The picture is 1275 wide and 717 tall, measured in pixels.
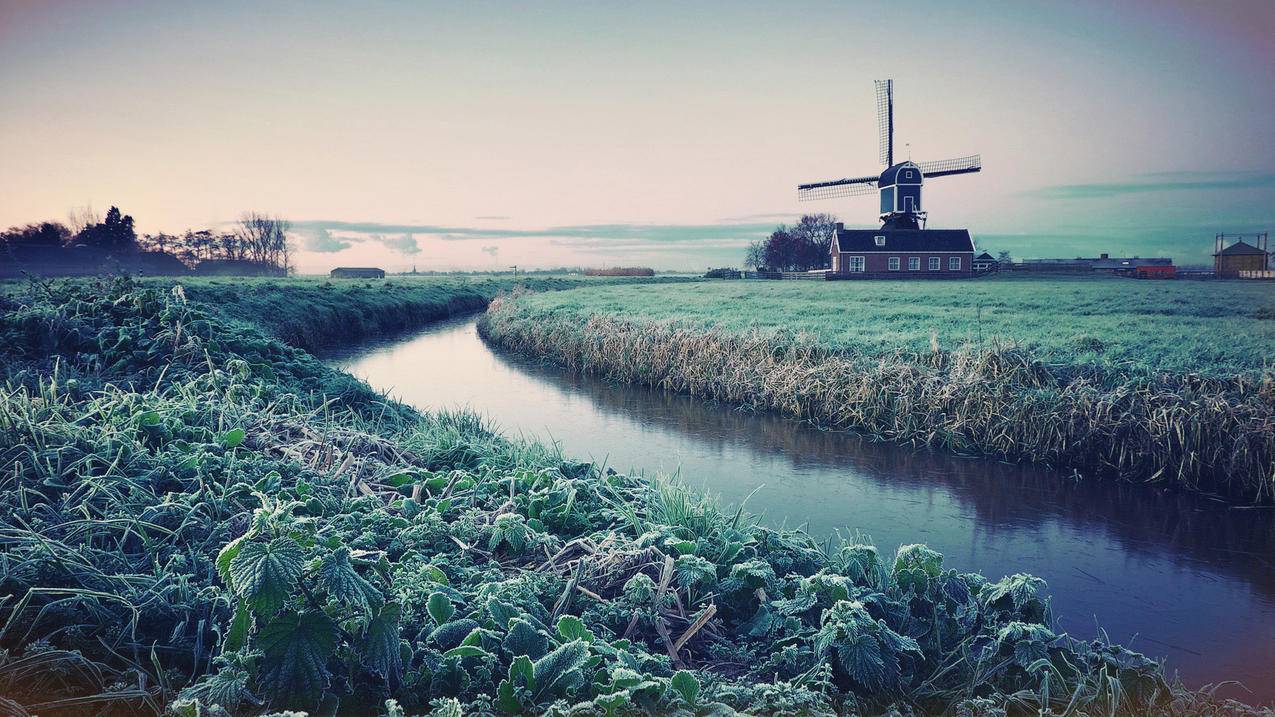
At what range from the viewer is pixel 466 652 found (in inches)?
129

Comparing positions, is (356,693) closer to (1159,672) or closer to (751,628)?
(751,628)

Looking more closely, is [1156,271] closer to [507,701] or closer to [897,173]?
[897,173]

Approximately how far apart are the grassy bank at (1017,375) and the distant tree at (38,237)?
1233cm

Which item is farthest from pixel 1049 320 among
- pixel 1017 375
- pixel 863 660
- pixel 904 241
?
pixel 904 241

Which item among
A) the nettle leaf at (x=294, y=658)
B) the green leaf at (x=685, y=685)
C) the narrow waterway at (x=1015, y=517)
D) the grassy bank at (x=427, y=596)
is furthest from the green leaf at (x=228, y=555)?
the narrow waterway at (x=1015, y=517)

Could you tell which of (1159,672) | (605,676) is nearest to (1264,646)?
(1159,672)

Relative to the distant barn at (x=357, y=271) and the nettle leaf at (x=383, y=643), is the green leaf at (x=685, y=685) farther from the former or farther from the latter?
the distant barn at (x=357, y=271)

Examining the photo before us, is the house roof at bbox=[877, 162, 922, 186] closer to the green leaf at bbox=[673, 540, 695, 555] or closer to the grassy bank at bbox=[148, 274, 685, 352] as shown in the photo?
the grassy bank at bbox=[148, 274, 685, 352]

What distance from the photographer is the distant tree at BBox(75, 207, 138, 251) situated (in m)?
15.2

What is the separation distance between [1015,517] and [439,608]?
807 centimetres

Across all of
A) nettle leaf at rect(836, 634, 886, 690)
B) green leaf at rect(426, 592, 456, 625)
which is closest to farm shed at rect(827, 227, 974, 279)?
nettle leaf at rect(836, 634, 886, 690)

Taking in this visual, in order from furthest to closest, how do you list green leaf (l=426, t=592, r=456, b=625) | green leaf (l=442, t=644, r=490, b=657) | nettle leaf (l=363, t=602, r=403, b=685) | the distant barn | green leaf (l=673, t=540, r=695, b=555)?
the distant barn
green leaf (l=673, t=540, r=695, b=555)
green leaf (l=426, t=592, r=456, b=625)
green leaf (l=442, t=644, r=490, b=657)
nettle leaf (l=363, t=602, r=403, b=685)

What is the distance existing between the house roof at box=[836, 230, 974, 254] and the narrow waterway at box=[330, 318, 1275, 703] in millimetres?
48619

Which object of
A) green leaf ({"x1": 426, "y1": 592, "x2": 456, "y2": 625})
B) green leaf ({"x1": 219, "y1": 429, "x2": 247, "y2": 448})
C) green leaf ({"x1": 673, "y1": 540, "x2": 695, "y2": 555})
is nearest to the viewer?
green leaf ({"x1": 426, "y1": 592, "x2": 456, "y2": 625})
